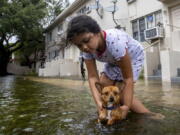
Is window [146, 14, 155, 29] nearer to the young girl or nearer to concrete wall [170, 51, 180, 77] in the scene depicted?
concrete wall [170, 51, 180, 77]

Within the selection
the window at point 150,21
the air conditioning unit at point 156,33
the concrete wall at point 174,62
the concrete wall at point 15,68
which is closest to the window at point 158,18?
the window at point 150,21

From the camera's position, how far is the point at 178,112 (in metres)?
3.35

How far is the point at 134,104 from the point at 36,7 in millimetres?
29367

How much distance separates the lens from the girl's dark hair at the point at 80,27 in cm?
227

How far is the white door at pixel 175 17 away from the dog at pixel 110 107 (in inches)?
397

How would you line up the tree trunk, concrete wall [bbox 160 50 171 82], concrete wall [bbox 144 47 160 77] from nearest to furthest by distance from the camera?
concrete wall [bbox 160 50 171 82], concrete wall [bbox 144 47 160 77], the tree trunk

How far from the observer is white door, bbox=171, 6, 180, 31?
37.9ft

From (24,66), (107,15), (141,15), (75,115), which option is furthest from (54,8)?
(75,115)

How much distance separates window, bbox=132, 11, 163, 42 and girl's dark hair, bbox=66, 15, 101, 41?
1056 cm

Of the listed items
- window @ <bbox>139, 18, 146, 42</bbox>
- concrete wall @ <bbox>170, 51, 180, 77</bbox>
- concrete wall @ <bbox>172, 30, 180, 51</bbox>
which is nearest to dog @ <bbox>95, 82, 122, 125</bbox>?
concrete wall @ <bbox>170, 51, 180, 77</bbox>

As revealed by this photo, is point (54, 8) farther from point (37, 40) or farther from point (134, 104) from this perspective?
point (134, 104)

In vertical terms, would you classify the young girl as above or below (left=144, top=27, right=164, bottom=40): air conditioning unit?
below

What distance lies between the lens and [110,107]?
2.63 meters

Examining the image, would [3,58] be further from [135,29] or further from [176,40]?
[176,40]
